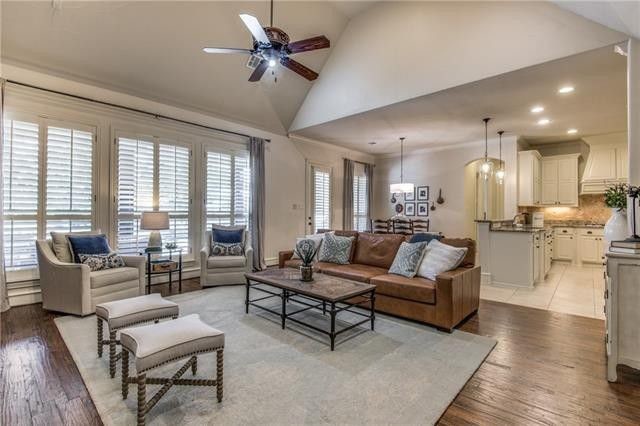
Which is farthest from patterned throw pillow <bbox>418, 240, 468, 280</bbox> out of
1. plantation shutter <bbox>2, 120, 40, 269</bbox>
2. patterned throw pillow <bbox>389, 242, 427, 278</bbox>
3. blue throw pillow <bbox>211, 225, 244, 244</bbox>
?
plantation shutter <bbox>2, 120, 40, 269</bbox>

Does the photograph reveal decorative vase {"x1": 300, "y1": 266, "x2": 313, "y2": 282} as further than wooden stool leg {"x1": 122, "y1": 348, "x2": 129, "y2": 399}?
Yes

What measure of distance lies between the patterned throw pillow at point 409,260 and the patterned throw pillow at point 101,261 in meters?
3.49

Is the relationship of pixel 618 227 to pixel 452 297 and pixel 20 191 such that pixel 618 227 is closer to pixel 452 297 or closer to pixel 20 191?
pixel 452 297

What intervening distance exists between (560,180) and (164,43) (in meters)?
8.66

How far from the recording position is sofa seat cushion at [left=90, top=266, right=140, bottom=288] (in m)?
3.55

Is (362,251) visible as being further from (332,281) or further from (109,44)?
(109,44)

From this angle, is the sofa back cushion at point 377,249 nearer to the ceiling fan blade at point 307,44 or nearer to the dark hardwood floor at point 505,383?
the dark hardwood floor at point 505,383

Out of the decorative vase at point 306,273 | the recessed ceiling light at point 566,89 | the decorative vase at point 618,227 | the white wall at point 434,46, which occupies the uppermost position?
the white wall at point 434,46

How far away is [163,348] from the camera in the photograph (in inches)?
69.6

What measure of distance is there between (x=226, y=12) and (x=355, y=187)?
5322 millimetres

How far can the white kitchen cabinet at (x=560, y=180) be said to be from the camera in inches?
284

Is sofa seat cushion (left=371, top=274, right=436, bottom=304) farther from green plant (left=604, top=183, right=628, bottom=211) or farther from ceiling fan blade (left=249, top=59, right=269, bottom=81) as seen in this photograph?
ceiling fan blade (left=249, top=59, right=269, bottom=81)

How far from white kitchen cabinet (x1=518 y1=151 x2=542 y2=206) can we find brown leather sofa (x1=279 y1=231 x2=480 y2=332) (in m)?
4.13

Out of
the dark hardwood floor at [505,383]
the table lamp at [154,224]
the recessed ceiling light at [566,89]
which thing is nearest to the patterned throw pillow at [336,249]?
the dark hardwood floor at [505,383]
